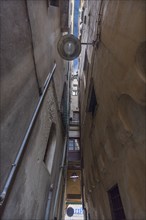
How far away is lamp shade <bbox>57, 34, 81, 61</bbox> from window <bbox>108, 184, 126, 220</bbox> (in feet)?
13.7

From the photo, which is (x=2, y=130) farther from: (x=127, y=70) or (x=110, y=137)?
(x=110, y=137)

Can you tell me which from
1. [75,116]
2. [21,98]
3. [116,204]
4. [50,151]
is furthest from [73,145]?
[21,98]

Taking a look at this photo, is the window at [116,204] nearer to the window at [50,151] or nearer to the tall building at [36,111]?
the tall building at [36,111]

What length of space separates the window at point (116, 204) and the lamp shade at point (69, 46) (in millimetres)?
4176

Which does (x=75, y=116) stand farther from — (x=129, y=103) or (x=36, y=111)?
(x=129, y=103)

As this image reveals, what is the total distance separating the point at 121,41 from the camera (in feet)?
8.98

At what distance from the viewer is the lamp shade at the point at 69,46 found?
4.61 m

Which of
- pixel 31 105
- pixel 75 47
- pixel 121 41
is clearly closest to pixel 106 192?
pixel 31 105

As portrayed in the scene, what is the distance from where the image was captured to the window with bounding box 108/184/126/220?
3.37 metres

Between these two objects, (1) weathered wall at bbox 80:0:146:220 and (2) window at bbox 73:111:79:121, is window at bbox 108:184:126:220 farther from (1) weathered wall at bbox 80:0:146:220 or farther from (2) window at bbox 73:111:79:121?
(2) window at bbox 73:111:79:121

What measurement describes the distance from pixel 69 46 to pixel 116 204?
16.1 ft

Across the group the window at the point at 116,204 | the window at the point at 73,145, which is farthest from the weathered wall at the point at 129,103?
the window at the point at 73,145

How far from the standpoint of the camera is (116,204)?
3.62m

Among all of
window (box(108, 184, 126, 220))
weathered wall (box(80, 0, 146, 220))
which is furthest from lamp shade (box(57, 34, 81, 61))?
window (box(108, 184, 126, 220))
